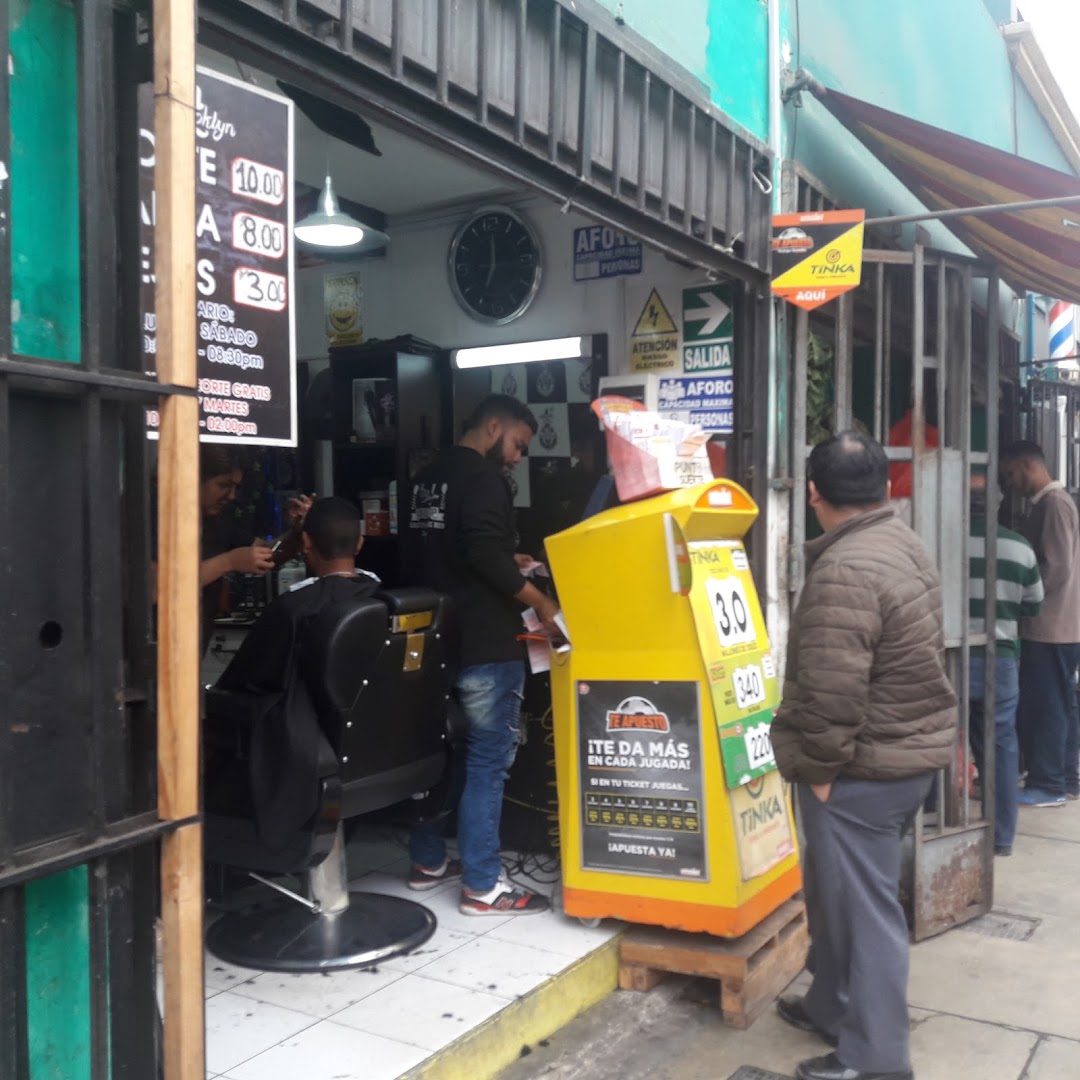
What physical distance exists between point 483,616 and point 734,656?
887mm

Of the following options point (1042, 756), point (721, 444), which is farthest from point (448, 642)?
point (1042, 756)

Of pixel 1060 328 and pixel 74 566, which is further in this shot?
pixel 1060 328

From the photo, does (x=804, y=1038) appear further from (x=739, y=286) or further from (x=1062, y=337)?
(x=1062, y=337)

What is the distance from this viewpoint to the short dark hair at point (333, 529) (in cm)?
361

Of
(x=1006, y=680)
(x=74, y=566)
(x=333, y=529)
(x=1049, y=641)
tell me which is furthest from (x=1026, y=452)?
(x=74, y=566)

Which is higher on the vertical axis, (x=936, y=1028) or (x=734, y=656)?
(x=734, y=656)

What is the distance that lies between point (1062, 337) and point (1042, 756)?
592 cm

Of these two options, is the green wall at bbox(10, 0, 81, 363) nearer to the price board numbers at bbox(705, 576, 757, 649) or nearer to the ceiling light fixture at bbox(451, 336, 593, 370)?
the price board numbers at bbox(705, 576, 757, 649)

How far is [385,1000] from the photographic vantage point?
3.28 m

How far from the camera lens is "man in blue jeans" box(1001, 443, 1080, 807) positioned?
249 inches

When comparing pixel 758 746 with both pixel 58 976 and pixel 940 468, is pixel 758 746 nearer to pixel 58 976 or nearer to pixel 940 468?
pixel 940 468

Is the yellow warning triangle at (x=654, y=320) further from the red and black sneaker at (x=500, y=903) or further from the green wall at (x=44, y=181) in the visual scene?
the green wall at (x=44, y=181)

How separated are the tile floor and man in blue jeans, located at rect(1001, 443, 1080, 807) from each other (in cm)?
364

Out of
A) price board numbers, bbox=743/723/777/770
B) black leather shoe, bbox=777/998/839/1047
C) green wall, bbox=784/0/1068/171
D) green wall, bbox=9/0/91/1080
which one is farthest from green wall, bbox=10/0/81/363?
green wall, bbox=784/0/1068/171
